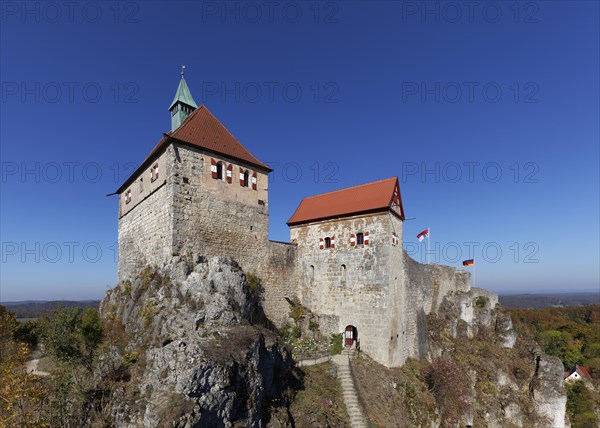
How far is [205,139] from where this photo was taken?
22.3 metres

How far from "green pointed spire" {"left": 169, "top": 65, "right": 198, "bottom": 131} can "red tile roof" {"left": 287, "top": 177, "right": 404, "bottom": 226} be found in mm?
12230

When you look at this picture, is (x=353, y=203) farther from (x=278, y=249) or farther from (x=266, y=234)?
(x=266, y=234)

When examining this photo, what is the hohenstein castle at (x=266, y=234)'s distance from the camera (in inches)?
829

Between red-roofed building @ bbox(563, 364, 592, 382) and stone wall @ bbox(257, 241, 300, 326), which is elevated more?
stone wall @ bbox(257, 241, 300, 326)

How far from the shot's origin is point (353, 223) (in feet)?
88.7

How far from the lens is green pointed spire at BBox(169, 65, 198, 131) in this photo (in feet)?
84.0

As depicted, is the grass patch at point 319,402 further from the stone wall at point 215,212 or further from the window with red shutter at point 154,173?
the window with red shutter at point 154,173

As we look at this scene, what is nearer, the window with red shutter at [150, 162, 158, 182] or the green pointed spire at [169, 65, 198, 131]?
the window with red shutter at [150, 162, 158, 182]

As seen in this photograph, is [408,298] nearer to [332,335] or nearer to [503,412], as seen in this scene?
[332,335]

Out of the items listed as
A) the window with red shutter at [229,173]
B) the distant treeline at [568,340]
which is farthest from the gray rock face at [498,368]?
the window with red shutter at [229,173]

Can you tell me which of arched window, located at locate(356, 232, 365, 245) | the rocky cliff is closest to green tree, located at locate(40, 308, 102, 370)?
the rocky cliff

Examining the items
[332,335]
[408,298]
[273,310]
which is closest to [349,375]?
[332,335]

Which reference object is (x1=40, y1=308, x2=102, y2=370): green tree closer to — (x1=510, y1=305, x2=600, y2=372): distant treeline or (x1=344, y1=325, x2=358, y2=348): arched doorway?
(x1=344, y1=325, x2=358, y2=348): arched doorway

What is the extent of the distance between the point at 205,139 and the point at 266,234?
8033 mm
